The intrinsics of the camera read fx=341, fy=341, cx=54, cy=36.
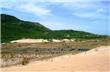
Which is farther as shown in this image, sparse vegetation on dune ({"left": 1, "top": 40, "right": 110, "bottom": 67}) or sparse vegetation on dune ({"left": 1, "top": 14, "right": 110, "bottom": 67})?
sparse vegetation on dune ({"left": 1, "top": 14, "right": 110, "bottom": 67})

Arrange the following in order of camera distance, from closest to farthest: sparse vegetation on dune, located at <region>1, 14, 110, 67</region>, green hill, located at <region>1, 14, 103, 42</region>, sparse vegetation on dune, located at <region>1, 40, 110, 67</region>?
sparse vegetation on dune, located at <region>1, 40, 110, 67</region> → sparse vegetation on dune, located at <region>1, 14, 110, 67</region> → green hill, located at <region>1, 14, 103, 42</region>

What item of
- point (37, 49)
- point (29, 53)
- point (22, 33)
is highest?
point (22, 33)

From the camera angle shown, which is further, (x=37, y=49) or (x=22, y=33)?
(x=22, y=33)

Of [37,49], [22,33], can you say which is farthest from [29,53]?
[22,33]

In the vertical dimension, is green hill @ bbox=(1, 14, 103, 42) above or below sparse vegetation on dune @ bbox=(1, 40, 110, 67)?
above

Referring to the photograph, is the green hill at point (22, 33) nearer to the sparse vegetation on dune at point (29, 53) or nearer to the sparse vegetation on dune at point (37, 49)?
the sparse vegetation on dune at point (37, 49)

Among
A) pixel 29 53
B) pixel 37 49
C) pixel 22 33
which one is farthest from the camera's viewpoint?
pixel 22 33

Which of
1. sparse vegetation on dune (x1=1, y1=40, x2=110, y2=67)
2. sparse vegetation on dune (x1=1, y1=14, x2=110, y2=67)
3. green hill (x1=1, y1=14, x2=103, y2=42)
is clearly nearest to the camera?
sparse vegetation on dune (x1=1, y1=40, x2=110, y2=67)

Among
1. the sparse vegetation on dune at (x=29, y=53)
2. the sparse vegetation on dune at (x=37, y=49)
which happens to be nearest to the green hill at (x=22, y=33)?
the sparse vegetation on dune at (x=37, y=49)

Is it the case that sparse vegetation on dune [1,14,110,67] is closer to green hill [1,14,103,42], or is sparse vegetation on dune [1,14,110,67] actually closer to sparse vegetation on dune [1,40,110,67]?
sparse vegetation on dune [1,40,110,67]

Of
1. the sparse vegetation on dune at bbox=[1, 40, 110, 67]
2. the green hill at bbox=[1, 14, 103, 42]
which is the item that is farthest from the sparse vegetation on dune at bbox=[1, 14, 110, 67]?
the green hill at bbox=[1, 14, 103, 42]

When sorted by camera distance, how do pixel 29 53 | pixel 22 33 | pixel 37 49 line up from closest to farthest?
pixel 29 53 < pixel 37 49 < pixel 22 33

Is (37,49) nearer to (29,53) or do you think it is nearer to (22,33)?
(29,53)

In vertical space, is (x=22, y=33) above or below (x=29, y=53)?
above
